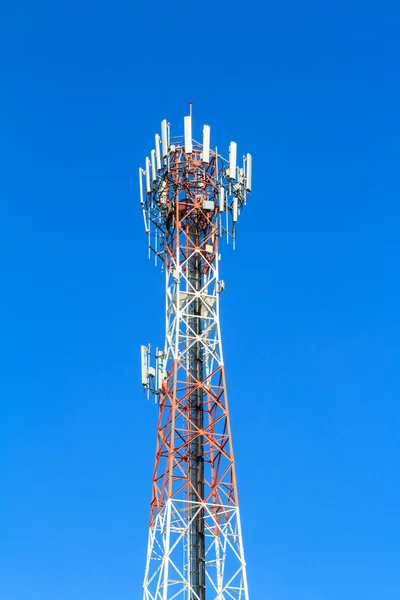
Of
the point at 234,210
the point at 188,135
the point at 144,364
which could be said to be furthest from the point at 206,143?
the point at 144,364

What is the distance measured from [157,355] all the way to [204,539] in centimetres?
1157

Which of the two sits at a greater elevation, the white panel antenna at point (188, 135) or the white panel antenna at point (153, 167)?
the white panel antenna at point (188, 135)

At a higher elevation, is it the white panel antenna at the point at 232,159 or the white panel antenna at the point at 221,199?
the white panel antenna at the point at 232,159

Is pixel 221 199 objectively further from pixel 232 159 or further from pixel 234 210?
pixel 232 159

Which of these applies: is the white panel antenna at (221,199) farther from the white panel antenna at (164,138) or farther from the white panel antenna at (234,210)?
the white panel antenna at (164,138)

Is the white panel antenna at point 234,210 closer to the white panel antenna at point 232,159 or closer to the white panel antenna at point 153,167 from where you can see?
the white panel antenna at point 232,159

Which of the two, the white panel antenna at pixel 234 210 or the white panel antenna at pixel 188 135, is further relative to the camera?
the white panel antenna at pixel 234 210

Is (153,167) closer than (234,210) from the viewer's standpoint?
Yes

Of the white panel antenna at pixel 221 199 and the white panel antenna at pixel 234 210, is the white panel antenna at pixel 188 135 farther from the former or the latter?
the white panel antenna at pixel 234 210

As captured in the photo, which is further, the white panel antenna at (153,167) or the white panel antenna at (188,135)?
the white panel antenna at (153,167)

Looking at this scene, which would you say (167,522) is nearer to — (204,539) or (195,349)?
(204,539)

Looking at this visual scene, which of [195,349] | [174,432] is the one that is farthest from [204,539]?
[195,349]

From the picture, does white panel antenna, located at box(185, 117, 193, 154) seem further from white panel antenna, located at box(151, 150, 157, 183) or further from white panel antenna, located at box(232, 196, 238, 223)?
white panel antenna, located at box(232, 196, 238, 223)

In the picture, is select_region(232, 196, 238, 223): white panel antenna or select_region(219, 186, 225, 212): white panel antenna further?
select_region(232, 196, 238, 223): white panel antenna
